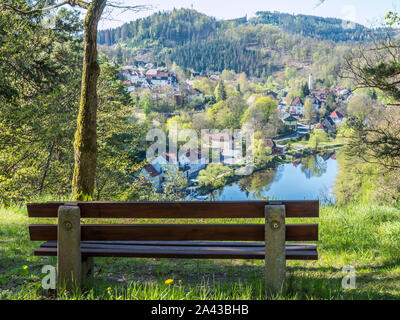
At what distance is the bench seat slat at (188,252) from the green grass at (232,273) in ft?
0.67

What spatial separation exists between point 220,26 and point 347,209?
116060mm

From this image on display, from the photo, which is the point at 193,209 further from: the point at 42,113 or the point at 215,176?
the point at 215,176

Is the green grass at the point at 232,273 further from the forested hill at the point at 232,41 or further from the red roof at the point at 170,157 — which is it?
the forested hill at the point at 232,41

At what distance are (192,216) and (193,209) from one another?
0.19 ft

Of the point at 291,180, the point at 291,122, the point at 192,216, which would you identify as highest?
the point at 291,122

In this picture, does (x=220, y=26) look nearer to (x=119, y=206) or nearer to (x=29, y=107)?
(x=29, y=107)

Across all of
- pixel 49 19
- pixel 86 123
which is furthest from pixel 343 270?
pixel 49 19

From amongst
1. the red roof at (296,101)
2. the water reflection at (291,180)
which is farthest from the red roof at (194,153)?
the red roof at (296,101)

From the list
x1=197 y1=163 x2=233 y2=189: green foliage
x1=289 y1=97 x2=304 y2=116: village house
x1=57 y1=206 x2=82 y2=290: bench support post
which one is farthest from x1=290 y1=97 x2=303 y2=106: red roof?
x1=57 y1=206 x2=82 y2=290: bench support post

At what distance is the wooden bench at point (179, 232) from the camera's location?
2609 millimetres

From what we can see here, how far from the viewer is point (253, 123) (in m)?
67.9

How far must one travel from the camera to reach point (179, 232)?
2707 mm

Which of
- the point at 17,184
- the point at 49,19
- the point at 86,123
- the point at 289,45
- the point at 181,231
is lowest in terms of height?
the point at 17,184

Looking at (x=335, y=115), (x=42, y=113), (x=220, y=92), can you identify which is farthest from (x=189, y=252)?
(x=220, y=92)
